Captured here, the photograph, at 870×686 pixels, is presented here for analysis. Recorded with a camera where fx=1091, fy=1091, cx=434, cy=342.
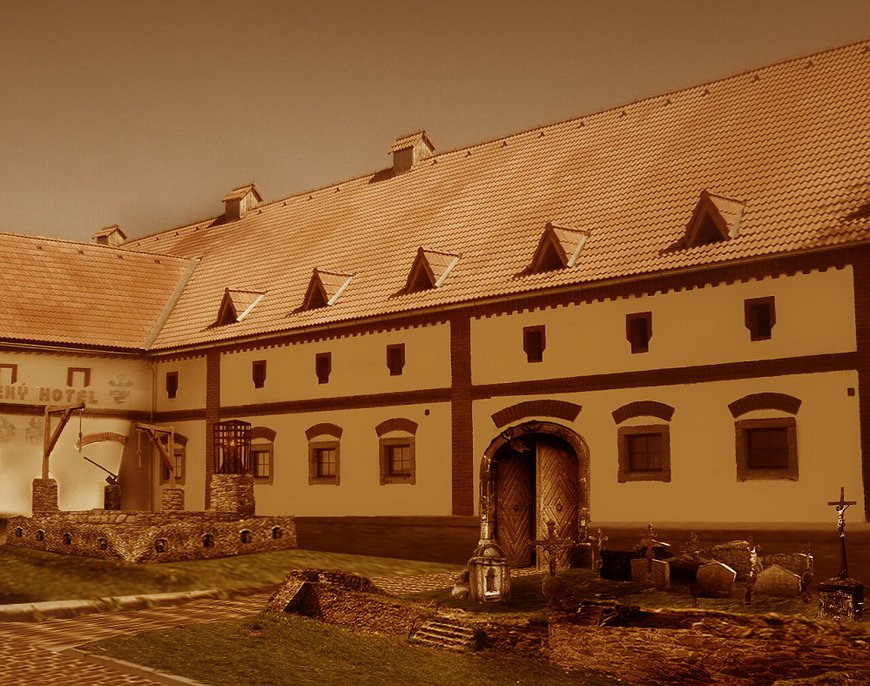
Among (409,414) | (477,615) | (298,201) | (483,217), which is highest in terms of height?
(298,201)

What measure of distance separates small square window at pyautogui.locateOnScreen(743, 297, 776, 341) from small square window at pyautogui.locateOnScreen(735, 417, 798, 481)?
1.84 m

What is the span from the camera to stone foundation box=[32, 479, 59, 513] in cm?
3196

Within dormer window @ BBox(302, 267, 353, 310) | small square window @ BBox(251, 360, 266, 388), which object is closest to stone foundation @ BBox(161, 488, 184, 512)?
small square window @ BBox(251, 360, 266, 388)

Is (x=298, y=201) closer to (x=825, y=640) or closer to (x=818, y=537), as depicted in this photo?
(x=818, y=537)

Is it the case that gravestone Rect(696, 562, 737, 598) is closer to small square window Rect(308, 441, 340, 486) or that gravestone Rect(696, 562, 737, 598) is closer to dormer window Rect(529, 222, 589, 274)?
dormer window Rect(529, 222, 589, 274)

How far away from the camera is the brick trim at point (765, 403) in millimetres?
22734

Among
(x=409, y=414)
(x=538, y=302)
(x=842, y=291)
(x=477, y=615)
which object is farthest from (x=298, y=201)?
(x=477, y=615)

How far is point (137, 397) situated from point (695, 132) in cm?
2074

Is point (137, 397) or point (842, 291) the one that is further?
point (137, 397)

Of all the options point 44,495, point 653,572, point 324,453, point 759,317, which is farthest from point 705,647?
point 44,495

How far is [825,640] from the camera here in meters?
12.6

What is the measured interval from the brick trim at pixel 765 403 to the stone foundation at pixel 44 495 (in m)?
19.8

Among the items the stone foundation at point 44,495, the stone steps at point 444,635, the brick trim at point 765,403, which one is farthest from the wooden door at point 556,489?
the stone foundation at point 44,495

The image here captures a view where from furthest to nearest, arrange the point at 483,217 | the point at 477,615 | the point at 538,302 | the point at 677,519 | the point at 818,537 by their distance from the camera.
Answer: the point at 483,217, the point at 538,302, the point at 677,519, the point at 818,537, the point at 477,615
